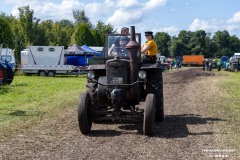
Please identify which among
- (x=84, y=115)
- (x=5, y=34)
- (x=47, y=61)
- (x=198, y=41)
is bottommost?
(x=47, y=61)

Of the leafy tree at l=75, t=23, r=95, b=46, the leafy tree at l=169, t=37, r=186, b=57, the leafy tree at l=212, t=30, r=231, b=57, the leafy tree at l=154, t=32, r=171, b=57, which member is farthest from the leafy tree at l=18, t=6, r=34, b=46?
the leafy tree at l=212, t=30, r=231, b=57

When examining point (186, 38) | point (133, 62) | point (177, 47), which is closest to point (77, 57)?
point (133, 62)

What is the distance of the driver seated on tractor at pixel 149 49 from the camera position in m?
10.4

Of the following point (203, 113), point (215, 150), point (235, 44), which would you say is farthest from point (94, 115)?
point (235, 44)

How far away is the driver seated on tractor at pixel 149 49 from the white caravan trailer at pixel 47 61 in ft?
85.3

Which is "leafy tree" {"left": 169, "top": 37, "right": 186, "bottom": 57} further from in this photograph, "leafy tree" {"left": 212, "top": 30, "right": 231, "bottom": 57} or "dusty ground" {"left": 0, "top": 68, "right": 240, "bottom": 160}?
"dusty ground" {"left": 0, "top": 68, "right": 240, "bottom": 160}

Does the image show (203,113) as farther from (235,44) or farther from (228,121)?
(235,44)

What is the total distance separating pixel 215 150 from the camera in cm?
A: 748

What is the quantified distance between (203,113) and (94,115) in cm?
378

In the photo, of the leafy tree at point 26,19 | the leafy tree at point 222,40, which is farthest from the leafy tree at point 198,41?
the leafy tree at point 26,19

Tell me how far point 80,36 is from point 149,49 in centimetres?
5108

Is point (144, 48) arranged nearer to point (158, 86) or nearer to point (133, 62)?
point (158, 86)

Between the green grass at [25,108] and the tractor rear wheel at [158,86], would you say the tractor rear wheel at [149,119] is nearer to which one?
the tractor rear wheel at [158,86]

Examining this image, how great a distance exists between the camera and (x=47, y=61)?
3747 centimetres
